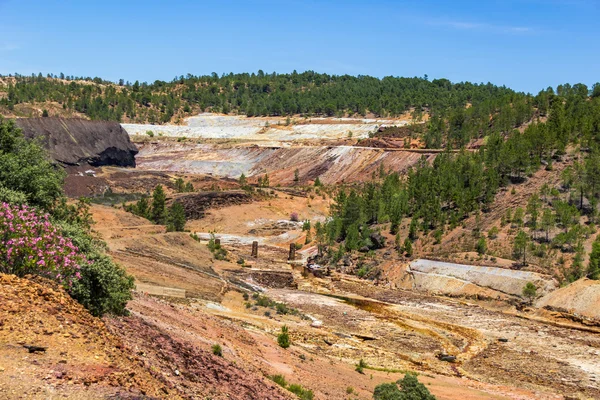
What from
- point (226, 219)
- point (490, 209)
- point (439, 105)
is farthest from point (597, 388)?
point (439, 105)

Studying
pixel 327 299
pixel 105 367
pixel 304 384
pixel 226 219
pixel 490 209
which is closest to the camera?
pixel 105 367

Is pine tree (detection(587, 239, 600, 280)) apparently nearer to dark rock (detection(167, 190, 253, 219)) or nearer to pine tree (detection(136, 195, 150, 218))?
pine tree (detection(136, 195, 150, 218))

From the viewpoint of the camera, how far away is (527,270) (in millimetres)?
56500

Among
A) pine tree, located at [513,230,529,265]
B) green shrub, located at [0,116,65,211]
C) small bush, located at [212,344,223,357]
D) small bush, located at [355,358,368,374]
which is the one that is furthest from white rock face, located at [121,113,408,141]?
small bush, located at [212,344,223,357]

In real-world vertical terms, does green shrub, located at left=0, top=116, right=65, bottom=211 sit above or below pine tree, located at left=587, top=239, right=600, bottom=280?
above

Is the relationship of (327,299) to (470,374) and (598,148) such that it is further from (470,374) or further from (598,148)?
(598,148)

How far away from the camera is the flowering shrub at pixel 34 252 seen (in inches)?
672

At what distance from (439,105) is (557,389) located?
485 feet

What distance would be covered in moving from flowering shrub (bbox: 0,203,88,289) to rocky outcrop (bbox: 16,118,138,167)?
90432 mm

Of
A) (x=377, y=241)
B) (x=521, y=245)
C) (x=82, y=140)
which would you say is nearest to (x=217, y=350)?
(x=521, y=245)

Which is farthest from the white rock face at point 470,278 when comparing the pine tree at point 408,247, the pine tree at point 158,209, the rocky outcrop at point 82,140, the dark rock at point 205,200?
the rocky outcrop at point 82,140

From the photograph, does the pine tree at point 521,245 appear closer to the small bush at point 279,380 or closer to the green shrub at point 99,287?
the small bush at point 279,380

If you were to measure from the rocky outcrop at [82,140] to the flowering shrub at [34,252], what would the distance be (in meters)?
90.4

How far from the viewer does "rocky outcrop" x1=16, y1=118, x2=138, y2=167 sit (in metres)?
109
